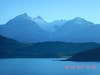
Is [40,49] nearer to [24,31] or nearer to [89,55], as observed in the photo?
[24,31]

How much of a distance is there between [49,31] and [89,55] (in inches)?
38.1

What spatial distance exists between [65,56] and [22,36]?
961 mm

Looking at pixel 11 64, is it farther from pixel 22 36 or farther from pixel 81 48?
pixel 81 48

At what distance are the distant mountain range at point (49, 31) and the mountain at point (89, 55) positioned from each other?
0.22 metres

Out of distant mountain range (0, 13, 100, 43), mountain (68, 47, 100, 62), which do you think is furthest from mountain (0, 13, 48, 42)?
mountain (68, 47, 100, 62)

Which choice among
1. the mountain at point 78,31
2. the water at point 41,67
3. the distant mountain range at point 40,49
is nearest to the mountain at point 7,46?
the distant mountain range at point 40,49

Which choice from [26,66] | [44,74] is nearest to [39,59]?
[26,66]

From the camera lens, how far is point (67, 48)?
611 centimetres

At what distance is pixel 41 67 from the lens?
19.4 feet

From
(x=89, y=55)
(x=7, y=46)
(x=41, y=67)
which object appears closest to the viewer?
(x=41, y=67)

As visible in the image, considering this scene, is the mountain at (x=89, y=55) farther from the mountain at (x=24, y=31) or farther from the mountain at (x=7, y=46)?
the mountain at (x=7, y=46)

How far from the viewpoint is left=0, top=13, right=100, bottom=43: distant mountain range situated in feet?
Result: 19.4

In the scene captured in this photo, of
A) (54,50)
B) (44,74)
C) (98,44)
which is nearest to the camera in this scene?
(44,74)

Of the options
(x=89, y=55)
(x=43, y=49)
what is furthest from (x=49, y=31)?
(x=89, y=55)
